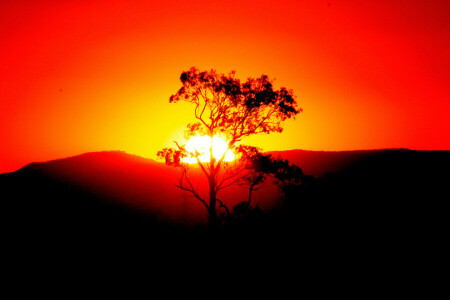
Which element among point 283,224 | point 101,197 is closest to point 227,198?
point 101,197

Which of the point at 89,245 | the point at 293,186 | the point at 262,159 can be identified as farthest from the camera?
the point at 89,245

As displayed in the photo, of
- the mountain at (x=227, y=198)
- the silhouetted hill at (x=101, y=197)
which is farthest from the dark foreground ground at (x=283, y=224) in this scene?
the silhouetted hill at (x=101, y=197)

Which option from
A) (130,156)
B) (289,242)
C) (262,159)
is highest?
(130,156)

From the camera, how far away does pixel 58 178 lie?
72.9 metres

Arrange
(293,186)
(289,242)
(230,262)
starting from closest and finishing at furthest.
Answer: (230,262) → (289,242) → (293,186)

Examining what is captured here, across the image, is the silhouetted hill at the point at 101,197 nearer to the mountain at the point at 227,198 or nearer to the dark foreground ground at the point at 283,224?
the mountain at the point at 227,198

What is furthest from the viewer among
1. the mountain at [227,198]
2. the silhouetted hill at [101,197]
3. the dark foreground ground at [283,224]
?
the silhouetted hill at [101,197]

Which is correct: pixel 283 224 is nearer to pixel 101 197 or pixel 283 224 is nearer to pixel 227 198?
pixel 227 198

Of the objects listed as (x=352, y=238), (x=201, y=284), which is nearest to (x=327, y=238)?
(x=352, y=238)

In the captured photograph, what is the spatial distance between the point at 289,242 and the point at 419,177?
101 feet

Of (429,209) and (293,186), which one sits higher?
(293,186)

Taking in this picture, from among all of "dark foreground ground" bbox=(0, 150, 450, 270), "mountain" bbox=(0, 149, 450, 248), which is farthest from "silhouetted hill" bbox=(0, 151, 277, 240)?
"dark foreground ground" bbox=(0, 150, 450, 270)

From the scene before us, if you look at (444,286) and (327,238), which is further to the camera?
(327,238)

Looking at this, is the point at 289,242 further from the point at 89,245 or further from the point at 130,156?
the point at 130,156
